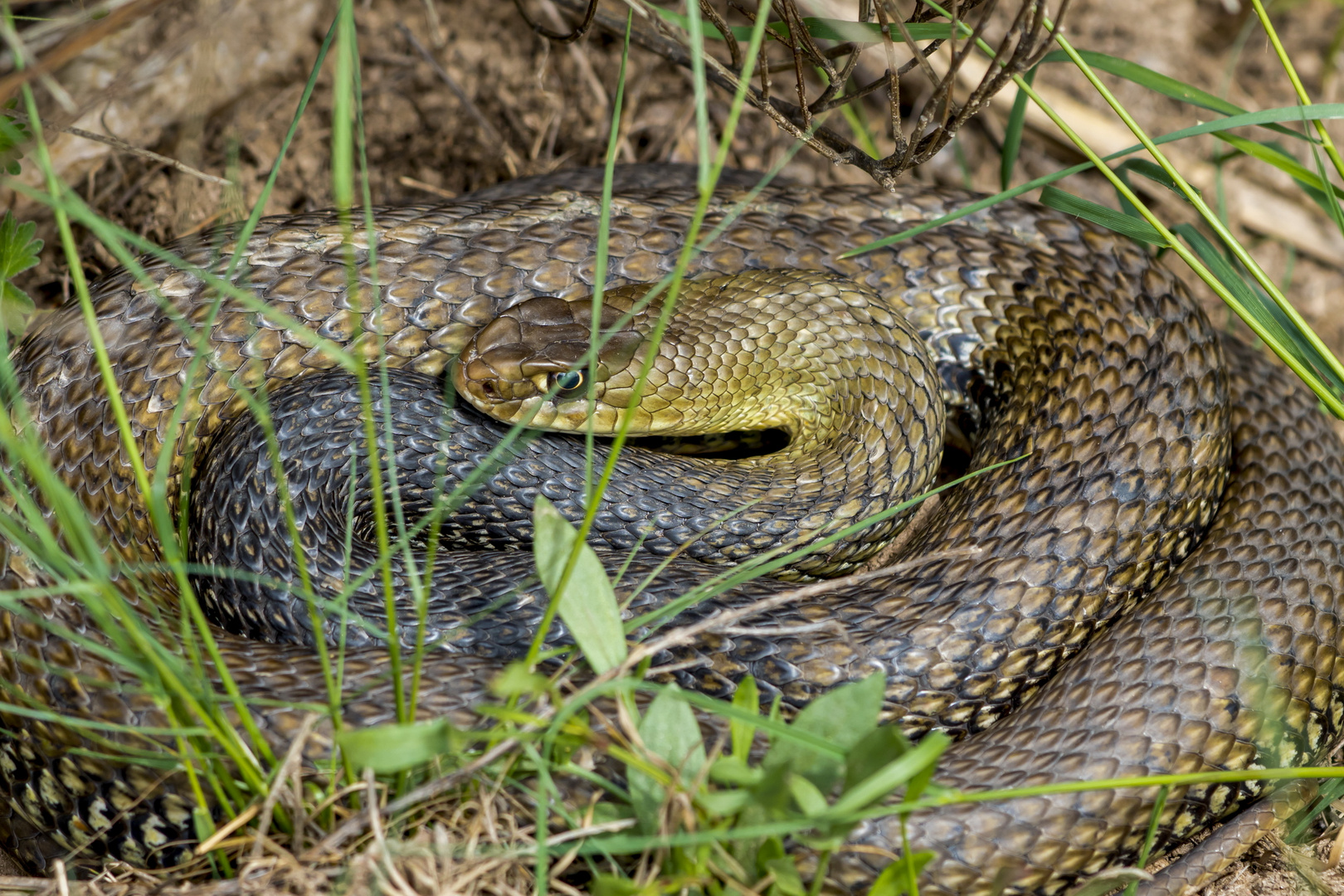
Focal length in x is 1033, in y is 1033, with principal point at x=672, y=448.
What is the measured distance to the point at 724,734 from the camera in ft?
8.79

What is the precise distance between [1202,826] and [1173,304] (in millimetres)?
1958

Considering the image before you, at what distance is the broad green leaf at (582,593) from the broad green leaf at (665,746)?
0.15 meters

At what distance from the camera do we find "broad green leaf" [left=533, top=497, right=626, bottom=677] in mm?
2445

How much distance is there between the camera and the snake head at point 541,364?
3.70m

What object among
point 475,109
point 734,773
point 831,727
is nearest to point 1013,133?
point 475,109

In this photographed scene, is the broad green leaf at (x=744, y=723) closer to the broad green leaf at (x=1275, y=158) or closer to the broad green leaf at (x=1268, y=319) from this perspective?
the broad green leaf at (x=1268, y=319)

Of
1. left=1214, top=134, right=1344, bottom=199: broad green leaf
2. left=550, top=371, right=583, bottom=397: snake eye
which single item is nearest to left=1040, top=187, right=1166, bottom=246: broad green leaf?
left=1214, top=134, right=1344, bottom=199: broad green leaf

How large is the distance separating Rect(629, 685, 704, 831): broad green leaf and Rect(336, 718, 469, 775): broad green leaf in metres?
0.44

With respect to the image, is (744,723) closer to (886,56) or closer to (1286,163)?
(886,56)

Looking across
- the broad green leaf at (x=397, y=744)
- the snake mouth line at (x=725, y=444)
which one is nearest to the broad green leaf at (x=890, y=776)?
the broad green leaf at (x=397, y=744)

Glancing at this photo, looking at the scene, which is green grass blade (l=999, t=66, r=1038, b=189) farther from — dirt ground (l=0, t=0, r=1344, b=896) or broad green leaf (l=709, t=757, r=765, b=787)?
broad green leaf (l=709, t=757, r=765, b=787)

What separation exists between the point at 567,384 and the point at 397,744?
1794mm

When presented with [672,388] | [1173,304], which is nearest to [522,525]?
[672,388]

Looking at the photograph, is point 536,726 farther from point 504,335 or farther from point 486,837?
point 504,335
